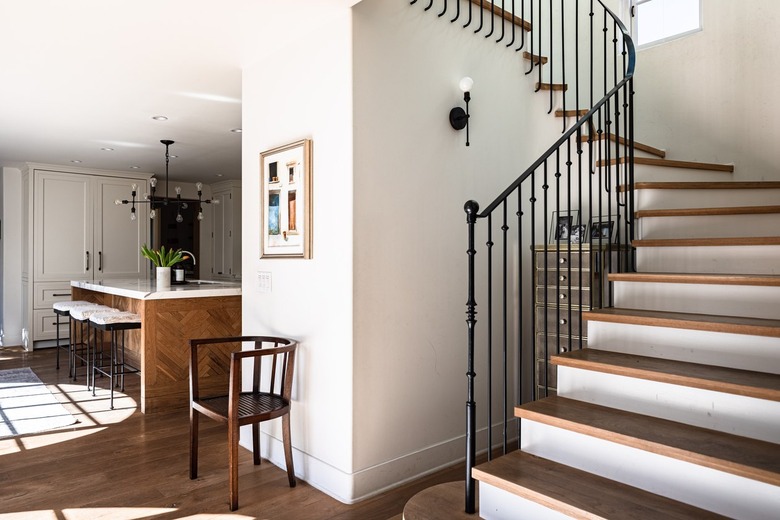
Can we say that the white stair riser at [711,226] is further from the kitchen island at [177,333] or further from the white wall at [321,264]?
the kitchen island at [177,333]

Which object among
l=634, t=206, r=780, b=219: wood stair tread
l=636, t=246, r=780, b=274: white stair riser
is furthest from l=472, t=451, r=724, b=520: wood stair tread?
l=634, t=206, r=780, b=219: wood stair tread

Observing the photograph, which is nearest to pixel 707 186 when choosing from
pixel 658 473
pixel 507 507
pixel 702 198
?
pixel 702 198

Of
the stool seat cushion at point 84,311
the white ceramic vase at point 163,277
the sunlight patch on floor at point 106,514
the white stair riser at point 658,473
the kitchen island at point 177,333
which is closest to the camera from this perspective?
the white stair riser at point 658,473

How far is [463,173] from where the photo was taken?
10.5ft

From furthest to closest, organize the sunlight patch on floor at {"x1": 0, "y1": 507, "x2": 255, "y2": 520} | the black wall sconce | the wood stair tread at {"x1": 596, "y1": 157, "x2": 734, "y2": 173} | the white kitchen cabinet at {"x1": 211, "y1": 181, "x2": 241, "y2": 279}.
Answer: the white kitchen cabinet at {"x1": 211, "y1": 181, "x2": 241, "y2": 279}, the wood stair tread at {"x1": 596, "y1": 157, "x2": 734, "y2": 173}, the black wall sconce, the sunlight patch on floor at {"x1": 0, "y1": 507, "x2": 255, "y2": 520}

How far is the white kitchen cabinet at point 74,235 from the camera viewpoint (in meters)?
7.00

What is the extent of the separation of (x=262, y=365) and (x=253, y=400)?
39 centimetres

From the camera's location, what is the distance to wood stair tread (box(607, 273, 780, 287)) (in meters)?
2.21

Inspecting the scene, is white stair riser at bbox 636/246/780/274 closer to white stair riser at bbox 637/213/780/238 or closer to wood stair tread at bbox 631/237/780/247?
wood stair tread at bbox 631/237/780/247

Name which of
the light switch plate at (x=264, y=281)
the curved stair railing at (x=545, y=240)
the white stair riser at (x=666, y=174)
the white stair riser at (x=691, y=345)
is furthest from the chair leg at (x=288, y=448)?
the white stair riser at (x=666, y=174)

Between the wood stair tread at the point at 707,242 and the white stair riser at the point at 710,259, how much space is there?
0.09 feet

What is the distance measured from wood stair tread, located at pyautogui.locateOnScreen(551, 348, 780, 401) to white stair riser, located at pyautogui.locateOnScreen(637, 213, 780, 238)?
3.35 feet

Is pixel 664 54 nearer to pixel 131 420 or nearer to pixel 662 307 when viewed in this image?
pixel 662 307

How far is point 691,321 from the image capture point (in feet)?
7.12
